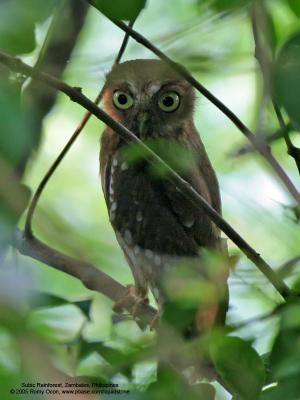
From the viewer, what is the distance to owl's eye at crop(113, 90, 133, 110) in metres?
3.42

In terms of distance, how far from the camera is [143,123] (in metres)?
3.38

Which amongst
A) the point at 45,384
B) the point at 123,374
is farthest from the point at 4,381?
the point at 123,374

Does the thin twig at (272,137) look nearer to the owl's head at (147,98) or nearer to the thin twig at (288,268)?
the thin twig at (288,268)

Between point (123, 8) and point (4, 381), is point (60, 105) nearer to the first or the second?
point (123, 8)

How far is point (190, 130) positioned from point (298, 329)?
2.55 m

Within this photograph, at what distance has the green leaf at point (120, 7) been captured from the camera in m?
1.08

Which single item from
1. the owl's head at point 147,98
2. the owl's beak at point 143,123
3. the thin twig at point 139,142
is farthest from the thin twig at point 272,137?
the owl's beak at point 143,123

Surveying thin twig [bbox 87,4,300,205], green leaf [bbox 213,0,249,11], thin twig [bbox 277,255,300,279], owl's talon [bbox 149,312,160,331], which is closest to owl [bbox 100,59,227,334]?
owl's talon [bbox 149,312,160,331]

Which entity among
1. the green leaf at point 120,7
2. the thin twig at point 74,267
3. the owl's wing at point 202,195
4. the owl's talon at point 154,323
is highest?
the owl's wing at point 202,195

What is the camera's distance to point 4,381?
2.74 ft

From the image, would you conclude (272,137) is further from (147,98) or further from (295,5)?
(147,98)

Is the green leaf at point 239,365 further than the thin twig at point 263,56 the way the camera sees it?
Yes

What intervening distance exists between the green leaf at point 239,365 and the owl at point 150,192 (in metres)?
1.94

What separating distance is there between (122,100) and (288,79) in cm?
258
